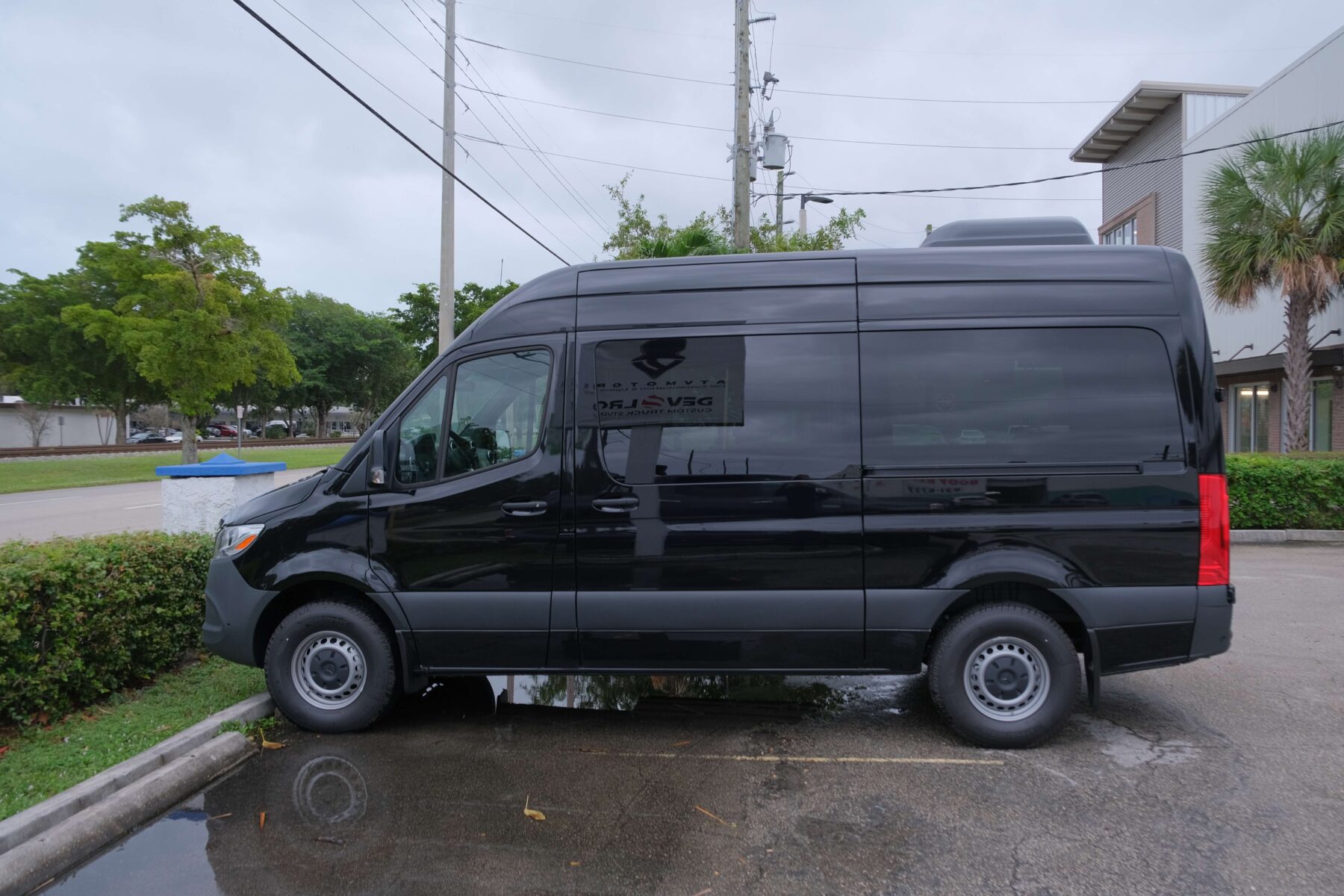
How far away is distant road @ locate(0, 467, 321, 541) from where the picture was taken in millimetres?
14281

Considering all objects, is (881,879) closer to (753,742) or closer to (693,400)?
(753,742)

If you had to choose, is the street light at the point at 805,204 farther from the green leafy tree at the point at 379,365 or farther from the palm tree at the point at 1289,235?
the green leafy tree at the point at 379,365

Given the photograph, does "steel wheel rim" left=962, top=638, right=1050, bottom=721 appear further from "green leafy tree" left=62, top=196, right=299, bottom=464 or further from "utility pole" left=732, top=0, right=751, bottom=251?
"green leafy tree" left=62, top=196, right=299, bottom=464

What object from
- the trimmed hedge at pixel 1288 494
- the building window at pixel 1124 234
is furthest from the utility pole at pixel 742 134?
the building window at pixel 1124 234

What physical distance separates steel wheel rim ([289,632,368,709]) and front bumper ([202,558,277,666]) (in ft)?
0.92

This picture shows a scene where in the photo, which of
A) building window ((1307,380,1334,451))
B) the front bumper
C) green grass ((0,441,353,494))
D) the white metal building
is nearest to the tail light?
the front bumper

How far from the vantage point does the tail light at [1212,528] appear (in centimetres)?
439

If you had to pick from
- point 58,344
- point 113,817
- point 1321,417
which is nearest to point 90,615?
point 113,817

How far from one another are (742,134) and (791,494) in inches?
456

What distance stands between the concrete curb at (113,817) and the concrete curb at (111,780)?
1.4 inches

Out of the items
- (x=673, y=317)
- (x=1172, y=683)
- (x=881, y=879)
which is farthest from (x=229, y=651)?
(x=1172, y=683)

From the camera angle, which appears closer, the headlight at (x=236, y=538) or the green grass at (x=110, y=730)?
the green grass at (x=110, y=730)

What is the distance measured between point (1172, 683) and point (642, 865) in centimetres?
414

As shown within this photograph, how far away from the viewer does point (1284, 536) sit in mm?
12070
